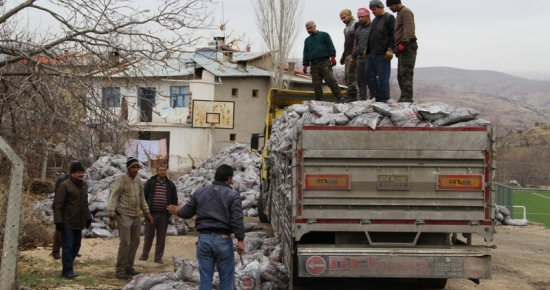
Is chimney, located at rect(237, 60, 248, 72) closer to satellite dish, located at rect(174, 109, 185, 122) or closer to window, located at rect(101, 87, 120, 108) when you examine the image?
satellite dish, located at rect(174, 109, 185, 122)

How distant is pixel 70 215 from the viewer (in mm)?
9742

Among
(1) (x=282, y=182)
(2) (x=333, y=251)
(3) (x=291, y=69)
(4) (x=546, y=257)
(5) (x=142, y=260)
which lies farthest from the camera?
(3) (x=291, y=69)

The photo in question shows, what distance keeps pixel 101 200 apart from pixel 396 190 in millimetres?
9791

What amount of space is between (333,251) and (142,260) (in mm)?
4619

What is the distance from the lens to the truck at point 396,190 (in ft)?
26.7

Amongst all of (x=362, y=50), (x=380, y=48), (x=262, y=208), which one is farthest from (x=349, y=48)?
(x=262, y=208)

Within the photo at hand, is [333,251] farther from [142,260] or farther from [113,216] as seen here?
[142,260]

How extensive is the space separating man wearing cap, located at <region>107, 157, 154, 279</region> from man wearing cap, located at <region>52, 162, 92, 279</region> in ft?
1.33

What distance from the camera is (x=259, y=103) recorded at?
139ft

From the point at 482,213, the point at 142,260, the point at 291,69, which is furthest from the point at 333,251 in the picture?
the point at 291,69

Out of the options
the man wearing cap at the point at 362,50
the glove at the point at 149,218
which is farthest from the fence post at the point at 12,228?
the man wearing cap at the point at 362,50

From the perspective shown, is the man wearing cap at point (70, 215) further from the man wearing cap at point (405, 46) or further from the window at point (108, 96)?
the man wearing cap at point (405, 46)

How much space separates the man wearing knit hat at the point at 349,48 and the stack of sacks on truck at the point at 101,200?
3.98 metres

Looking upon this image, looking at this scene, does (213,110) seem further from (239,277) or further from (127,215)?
(239,277)
